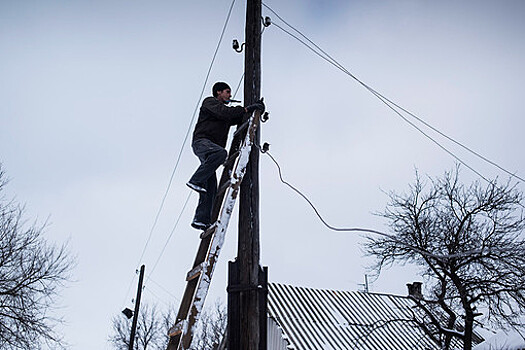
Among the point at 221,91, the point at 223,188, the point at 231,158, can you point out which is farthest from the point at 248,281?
the point at 221,91

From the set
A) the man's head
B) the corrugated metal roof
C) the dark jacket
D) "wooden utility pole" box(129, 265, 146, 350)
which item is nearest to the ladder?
the dark jacket

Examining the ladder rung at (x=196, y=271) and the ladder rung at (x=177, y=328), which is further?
the ladder rung at (x=196, y=271)

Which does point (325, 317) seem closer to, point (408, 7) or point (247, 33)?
point (408, 7)

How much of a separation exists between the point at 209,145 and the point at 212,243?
47.9 inches

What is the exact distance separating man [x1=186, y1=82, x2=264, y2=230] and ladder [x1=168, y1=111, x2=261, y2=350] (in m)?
0.12

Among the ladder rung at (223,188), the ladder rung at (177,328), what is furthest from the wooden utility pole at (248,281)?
the ladder rung at (177,328)

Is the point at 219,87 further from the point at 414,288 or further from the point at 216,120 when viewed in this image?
the point at 414,288

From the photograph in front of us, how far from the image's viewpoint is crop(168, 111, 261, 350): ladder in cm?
311

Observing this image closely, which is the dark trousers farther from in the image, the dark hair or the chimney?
the chimney

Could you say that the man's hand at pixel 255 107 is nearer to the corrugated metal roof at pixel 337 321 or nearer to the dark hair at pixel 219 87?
the dark hair at pixel 219 87

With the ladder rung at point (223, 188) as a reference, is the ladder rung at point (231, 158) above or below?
above

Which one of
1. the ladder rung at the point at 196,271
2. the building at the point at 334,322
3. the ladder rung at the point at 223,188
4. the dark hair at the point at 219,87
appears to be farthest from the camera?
the building at the point at 334,322

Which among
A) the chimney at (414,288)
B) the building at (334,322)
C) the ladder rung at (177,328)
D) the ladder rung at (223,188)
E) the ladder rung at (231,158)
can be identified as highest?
the chimney at (414,288)

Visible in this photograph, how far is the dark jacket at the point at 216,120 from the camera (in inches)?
173
